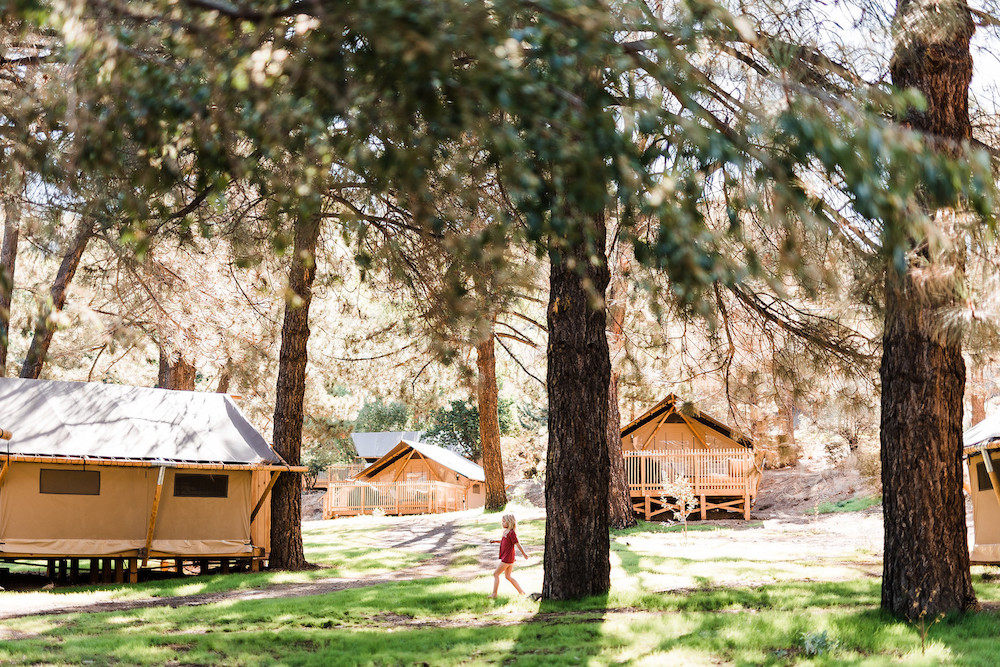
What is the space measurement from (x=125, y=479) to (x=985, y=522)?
12.0m

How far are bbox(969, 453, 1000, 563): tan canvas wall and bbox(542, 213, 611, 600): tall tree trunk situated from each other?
584cm

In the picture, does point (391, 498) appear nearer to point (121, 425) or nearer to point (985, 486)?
point (121, 425)

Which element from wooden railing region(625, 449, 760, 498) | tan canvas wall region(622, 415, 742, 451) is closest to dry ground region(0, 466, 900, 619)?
wooden railing region(625, 449, 760, 498)

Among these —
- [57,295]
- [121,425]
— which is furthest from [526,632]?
[57,295]

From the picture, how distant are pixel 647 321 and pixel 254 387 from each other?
477 inches

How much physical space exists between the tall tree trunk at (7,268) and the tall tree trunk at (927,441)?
6248 mm

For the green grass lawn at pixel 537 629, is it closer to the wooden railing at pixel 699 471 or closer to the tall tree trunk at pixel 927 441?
the tall tree trunk at pixel 927 441

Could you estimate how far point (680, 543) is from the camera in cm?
1473

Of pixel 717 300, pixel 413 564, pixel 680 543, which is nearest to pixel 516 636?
pixel 717 300

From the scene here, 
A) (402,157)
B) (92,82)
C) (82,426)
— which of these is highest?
(92,82)

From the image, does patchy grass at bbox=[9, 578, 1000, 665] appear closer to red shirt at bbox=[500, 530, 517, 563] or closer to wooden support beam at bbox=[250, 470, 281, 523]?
red shirt at bbox=[500, 530, 517, 563]

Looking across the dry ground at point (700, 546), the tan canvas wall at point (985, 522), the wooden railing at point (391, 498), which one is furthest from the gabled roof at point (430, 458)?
the tan canvas wall at point (985, 522)

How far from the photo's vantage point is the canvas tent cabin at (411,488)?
94.5 feet

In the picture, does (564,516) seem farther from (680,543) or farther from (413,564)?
(680,543)
